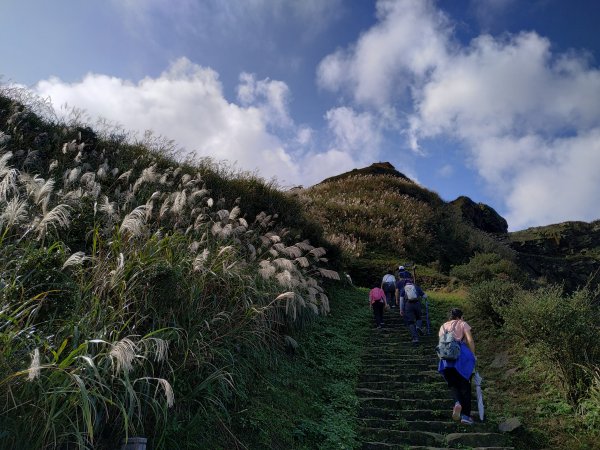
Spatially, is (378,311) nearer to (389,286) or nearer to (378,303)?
(378,303)

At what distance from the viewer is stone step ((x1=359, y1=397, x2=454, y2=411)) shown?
748 cm

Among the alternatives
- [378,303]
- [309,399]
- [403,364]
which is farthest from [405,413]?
[378,303]

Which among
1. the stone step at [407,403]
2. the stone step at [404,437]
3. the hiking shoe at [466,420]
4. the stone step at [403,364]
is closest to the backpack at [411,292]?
the stone step at [403,364]

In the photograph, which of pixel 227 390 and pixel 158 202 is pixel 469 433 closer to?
pixel 227 390

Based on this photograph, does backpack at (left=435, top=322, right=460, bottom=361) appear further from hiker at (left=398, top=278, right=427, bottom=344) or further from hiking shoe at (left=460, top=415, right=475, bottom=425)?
hiker at (left=398, top=278, right=427, bottom=344)

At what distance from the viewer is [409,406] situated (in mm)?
7570

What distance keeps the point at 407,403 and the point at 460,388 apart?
1.10 m

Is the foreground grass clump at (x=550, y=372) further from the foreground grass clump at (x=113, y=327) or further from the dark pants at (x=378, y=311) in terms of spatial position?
the dark pants at (x=378, y=311)

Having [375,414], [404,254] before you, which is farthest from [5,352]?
[404,254]

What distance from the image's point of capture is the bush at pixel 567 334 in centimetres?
674

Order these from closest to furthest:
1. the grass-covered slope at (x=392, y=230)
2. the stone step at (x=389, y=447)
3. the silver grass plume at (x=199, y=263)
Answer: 1. the silver grass plume at (x=199, y=263)
2. the stone step at (x=389, y=447)
3. the grass-covered slope at (x=392, y=230)

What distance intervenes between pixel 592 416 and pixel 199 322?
16.9ft

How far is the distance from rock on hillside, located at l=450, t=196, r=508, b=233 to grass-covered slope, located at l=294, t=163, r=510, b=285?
28.1 ft

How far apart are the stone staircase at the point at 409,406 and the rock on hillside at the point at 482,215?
33628 mm
